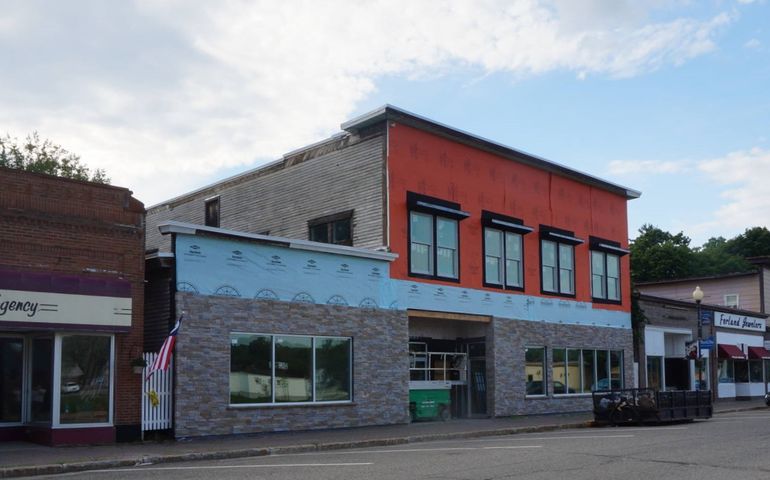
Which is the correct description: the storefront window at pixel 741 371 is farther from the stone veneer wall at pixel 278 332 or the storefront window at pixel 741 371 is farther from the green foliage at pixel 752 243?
the green foliage at pixel 752 243

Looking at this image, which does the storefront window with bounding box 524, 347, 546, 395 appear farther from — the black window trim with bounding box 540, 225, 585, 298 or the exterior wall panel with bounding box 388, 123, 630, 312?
the black window trim with bounding box 540, 225, 585, 298

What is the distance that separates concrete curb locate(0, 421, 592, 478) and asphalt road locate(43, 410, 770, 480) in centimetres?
50

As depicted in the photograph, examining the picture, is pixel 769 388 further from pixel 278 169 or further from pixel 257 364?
pixel 257 364

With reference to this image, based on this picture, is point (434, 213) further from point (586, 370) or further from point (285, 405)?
point (586, 370)

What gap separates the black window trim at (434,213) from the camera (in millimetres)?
25297

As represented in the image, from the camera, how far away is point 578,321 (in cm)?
3186

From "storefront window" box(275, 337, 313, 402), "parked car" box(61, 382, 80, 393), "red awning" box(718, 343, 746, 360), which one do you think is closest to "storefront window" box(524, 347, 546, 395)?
"storefront window" box(275, 337, 313, 402)

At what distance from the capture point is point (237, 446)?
17.7 m

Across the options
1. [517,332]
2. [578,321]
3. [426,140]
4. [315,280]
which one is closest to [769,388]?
[578,321]

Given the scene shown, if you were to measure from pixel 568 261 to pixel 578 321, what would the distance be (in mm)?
2318

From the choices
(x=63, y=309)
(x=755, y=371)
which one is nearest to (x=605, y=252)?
(x=755, y=371)

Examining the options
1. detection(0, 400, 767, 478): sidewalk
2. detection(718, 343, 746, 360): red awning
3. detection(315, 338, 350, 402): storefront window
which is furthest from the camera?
detection(718, 343, 746, 360): red awning

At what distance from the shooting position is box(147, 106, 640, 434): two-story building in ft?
81.0

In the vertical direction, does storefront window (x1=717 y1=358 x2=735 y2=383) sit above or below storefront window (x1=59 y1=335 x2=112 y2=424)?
below
